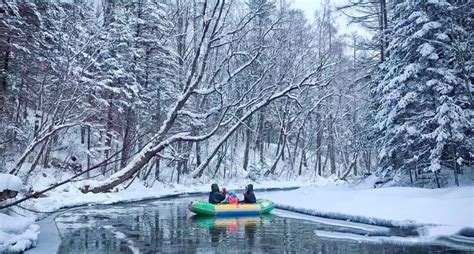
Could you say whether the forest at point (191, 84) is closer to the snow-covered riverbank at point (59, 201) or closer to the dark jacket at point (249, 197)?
the snow-covered riverbank at point (59, 201)

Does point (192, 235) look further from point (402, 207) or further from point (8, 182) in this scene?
point (402, 207)

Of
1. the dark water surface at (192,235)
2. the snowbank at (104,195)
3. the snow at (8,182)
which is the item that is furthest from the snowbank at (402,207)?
the snow at (8,182)

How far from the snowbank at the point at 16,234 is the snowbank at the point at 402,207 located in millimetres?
9387

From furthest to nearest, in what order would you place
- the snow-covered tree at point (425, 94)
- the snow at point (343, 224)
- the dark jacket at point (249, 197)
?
the dark jacket at point (249, 197) < the snow-covered tree at point (425, 94) < the snow at point (343, 224)

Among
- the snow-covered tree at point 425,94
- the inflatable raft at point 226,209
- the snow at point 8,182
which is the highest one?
the snow-covered tree at point 425,94

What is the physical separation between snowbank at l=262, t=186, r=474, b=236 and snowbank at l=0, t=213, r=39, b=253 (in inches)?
370

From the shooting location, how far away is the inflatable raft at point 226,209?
17.6m

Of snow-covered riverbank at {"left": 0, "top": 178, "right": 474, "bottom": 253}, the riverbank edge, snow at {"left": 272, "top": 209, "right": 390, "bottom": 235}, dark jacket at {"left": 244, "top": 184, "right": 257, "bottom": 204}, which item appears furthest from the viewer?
dark jacket at {"left": 244, "top": 184, "right": 257, "bottom": 204}

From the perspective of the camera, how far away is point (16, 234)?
10.2 metres

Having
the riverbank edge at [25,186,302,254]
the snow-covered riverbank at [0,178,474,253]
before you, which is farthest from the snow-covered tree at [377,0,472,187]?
the riverbank edge at [25,186,302,254]

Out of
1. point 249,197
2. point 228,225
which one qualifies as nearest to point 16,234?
point 228,225

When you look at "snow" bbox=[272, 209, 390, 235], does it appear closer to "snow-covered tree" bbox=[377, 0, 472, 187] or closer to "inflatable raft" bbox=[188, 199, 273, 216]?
"inflatable raft" bbox=[188, 199, 273, 216]

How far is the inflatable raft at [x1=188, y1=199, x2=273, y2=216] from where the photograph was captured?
1759 centimetres

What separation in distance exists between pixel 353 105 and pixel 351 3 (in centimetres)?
2353
